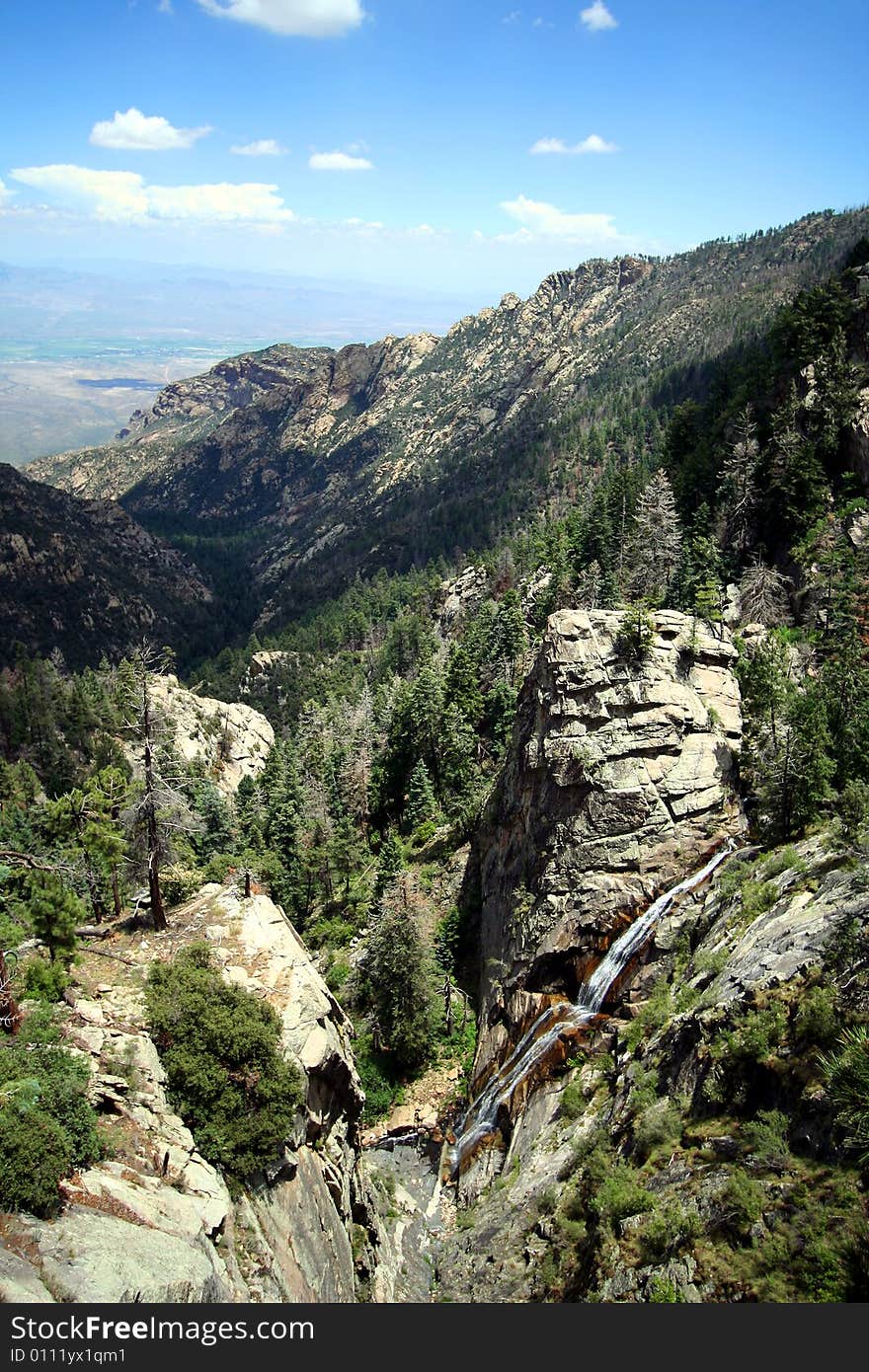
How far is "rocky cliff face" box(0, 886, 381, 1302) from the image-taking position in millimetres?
13344

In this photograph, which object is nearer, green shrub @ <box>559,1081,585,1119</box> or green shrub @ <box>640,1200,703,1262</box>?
green shrub @ <box>640,1200,703,1262</box>

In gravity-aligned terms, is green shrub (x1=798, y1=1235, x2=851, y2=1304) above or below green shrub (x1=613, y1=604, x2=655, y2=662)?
below

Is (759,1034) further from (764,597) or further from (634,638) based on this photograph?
(764,597)

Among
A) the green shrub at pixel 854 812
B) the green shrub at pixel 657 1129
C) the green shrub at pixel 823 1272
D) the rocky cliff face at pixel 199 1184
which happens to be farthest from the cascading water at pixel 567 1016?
the green shrub at pixel 823 1272

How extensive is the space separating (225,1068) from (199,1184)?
310 cm

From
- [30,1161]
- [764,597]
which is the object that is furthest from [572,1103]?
[764,597]

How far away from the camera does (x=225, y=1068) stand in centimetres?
2038

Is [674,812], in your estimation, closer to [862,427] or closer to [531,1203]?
[531,1203]

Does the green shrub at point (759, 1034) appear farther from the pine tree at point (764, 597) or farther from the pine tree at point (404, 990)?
the pine tree at point (764, 597)

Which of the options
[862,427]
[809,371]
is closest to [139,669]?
[862,427]

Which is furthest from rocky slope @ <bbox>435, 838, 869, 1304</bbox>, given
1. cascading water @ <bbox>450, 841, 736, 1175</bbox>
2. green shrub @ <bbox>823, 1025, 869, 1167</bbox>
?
cascading water @ <bbox>450, 841, 736, 1175</bbox>

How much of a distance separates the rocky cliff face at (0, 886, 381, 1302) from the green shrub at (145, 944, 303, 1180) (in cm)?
56

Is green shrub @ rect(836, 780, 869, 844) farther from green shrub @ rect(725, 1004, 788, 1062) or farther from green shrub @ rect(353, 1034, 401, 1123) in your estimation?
green shrub @ rect(353, 1034, 401, 1123)

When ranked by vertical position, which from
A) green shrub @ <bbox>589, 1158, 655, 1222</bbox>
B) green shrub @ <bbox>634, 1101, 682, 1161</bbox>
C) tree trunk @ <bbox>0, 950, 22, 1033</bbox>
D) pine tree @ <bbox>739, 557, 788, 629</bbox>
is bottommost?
green shrub @ <bbox>589, 1158, 655, 1222</bbox>
